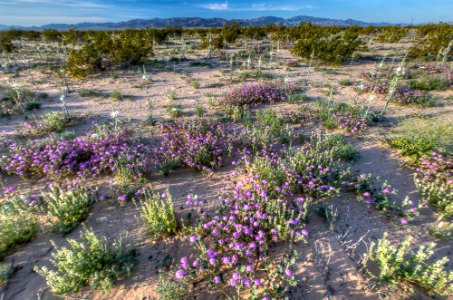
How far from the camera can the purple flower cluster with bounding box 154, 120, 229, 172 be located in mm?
5410

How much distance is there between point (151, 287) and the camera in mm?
3021

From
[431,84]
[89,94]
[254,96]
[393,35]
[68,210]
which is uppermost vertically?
[393,35]

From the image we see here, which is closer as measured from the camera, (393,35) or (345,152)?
(345,152)

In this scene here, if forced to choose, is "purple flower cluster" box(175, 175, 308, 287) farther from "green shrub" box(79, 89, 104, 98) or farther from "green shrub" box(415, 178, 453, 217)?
"green shrub" box(79, 89, 104, 98)

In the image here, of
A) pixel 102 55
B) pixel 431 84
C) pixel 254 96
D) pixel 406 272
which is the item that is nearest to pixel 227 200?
pixel 406 272

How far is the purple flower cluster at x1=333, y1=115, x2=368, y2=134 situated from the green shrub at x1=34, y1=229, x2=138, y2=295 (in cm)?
705

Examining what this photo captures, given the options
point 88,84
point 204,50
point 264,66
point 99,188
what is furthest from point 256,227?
point 204,50

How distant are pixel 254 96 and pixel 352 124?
4.12m

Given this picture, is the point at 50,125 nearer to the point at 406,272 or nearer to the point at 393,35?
the point at 406,272

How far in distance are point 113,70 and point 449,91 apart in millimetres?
20003

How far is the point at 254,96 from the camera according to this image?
9641 mm

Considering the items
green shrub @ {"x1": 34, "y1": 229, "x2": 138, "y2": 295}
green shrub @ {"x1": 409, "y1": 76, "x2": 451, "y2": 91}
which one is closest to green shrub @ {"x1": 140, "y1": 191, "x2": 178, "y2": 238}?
green shrub @ {"x1": 34, "y1": 229, "x2": 138, "y2": 295}

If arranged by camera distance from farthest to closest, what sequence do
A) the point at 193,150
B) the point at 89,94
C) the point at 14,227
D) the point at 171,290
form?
the point at 89,94 < the point at 193,150 < the point at 14,227 < the point at 171,290

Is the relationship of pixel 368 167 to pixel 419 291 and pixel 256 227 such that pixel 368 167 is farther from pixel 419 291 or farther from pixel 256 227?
pixel 256 227
